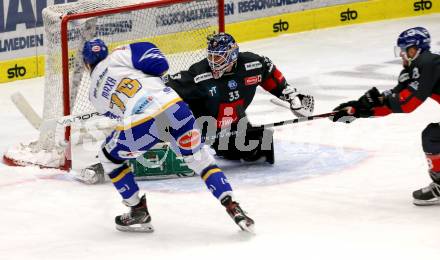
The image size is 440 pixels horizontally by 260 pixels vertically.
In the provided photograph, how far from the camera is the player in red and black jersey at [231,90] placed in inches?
295

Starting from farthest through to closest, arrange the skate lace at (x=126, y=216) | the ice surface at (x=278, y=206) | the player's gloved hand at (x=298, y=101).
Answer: the player's gloved hand at (x=298, y=101)
the skate lace at (x=126, y=216)
the ice surface at (x=278, y=206)

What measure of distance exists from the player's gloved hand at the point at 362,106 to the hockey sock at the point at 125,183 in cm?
136

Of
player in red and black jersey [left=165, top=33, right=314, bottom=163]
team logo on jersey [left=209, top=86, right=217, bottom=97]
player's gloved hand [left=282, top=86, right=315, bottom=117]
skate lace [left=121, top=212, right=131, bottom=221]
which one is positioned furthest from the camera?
player's gloved hand [left=282, top=86, right=315, bottom=117]

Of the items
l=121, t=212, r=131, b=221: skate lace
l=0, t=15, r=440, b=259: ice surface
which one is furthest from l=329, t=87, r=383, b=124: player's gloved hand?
l=121, t=212, r=131, b=221: skate lace

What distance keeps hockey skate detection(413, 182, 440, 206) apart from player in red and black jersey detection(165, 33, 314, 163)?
1.36 metres

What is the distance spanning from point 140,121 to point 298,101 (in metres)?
1.87

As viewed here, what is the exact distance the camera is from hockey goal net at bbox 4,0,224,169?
25.9ft

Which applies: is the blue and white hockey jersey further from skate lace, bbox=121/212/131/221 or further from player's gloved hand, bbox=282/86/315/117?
player's gloved hand, bbox=282/86/315/117

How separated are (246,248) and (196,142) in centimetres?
64

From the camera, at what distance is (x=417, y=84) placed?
6438 mm

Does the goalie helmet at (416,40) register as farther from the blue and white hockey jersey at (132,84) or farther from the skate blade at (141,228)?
the skate blade at (141,228)

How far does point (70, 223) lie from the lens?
21.8 feet

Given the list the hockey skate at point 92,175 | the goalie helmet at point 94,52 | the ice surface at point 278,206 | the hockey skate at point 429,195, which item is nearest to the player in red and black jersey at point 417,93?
the hockey skate at point 429,195

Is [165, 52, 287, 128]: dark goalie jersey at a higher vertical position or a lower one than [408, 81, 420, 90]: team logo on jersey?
lower
